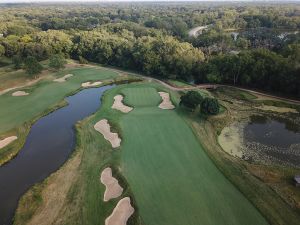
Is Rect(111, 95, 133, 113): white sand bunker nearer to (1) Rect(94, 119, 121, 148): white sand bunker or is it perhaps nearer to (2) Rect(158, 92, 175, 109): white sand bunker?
(1) Rect(94, 119, 121, 148): white sand bunker

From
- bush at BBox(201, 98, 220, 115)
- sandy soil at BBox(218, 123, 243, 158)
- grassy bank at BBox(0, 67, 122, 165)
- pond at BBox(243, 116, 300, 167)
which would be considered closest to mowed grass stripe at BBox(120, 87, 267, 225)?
sandy soil at BBox(218, 123, 243, 158)

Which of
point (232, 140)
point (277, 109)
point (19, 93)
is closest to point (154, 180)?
point (232, 140)

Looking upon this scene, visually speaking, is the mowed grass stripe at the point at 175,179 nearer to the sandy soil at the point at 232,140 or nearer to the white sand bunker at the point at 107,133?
the white sand bunker at the point at 107,133

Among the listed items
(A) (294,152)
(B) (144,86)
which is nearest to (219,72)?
(B) (144,86)

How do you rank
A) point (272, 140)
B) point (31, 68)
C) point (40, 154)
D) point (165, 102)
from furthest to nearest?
point (31, 68) < point (165, 102) < point (272, 140) < point (40, 154)

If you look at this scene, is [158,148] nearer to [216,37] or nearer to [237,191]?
[237,191]

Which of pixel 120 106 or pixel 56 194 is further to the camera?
pixel 120 106

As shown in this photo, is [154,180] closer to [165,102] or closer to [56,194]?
[56,194]

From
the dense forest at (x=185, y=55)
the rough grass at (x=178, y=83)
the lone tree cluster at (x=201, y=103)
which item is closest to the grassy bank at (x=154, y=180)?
the lone tree cluster at (x=201, y=103)
